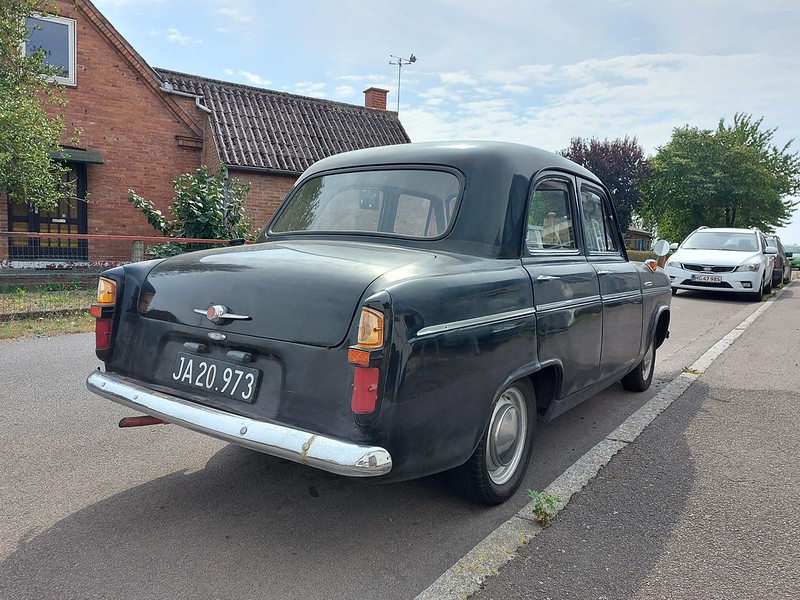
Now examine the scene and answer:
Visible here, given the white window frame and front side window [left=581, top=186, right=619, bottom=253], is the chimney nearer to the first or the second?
the white window frame

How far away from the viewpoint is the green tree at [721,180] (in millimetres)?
31938

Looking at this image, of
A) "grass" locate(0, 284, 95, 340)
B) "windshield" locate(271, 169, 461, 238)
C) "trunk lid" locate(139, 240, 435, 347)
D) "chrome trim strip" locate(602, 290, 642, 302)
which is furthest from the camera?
"grass" locate(0, 284, 95, 340)

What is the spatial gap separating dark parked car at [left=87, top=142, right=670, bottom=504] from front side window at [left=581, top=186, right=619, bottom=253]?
6 cm

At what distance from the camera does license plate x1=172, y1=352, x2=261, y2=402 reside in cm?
273

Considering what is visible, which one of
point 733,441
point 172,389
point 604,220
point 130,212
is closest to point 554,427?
point 733,441

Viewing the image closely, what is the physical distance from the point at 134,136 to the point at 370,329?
597 inches

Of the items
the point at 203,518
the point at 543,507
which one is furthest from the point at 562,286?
the point at 203,518

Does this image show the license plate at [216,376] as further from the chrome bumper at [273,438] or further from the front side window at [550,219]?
the front side window at [550,219]

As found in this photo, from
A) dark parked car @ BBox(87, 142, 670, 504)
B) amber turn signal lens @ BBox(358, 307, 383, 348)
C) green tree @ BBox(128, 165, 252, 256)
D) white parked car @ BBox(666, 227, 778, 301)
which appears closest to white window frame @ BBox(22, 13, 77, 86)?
green tree @ BBox(128, 165, 252, 256)

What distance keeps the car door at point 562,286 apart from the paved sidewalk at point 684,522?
0.68m

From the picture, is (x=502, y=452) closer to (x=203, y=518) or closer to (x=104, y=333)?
(x=203, y=518)

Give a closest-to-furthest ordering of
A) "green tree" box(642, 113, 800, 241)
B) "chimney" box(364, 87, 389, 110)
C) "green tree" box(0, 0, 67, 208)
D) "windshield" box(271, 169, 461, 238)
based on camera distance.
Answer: "windshield" box(271, 169, 461, 238), "green tree" box(0, 0, 67, 208), "chimney" box(364, 87, 389, 110), "green tree" box(642, 113, 800, 241)

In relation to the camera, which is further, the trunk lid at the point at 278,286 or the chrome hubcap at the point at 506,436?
the chrome hubcap at the point at 506,436

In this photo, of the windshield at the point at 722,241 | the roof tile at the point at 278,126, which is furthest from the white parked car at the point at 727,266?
the roof tile at the point at 278,126
